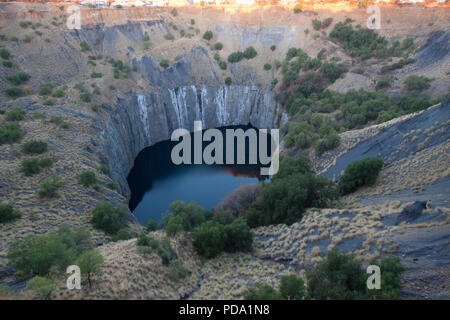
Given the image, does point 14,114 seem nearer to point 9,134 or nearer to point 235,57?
point 9,134

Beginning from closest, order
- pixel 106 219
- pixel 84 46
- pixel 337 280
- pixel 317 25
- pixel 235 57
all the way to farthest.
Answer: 1. pixel 337 280
2. pixel 106 219
3. pixel 84 46
4. pixel 317 25
5. pixel 235 57

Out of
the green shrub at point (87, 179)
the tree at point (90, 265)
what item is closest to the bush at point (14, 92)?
the green shrub at point (87, 179)

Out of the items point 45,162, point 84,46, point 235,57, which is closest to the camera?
point 45,162

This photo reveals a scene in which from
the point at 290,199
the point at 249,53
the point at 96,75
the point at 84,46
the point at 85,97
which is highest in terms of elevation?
the point at 249,53

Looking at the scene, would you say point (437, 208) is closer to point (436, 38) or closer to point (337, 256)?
point (337, 256)

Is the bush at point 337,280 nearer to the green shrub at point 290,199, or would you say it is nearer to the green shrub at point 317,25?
the green shrub at point 290,199

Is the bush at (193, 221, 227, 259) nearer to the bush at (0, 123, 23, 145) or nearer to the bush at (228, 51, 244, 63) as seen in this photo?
the bush at (0, 123, 23, 145)

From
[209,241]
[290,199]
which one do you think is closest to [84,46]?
[209,241]
